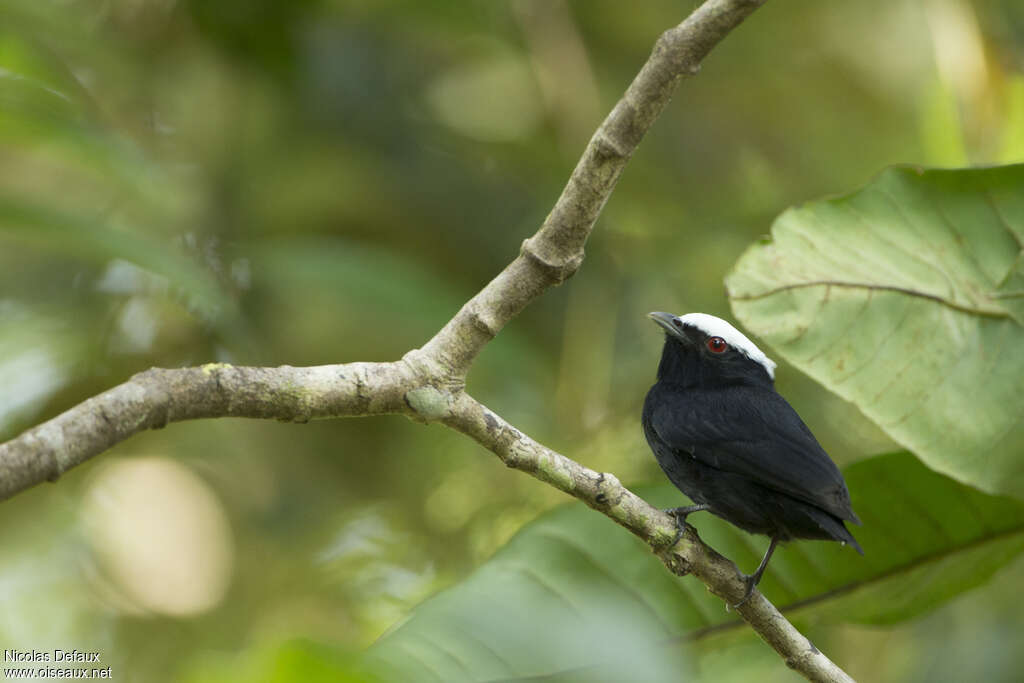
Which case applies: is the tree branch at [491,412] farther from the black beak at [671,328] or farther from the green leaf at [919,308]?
the black beak at [671,328]

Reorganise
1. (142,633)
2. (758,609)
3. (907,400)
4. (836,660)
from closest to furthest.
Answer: (758,609)
(907,400)
(836,660)
(142,633)

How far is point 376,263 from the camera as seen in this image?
3.44 metres

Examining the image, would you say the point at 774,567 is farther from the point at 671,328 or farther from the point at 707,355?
the point at 671,328

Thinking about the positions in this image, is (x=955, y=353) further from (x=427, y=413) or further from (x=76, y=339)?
(x=76, y=339)

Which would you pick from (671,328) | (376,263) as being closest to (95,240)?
(376,263)

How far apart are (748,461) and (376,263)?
1584mm

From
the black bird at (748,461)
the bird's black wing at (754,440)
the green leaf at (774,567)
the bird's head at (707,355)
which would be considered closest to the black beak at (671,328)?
the bird's head at (707,355)

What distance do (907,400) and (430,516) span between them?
2052 mm

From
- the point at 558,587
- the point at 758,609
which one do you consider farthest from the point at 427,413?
the point at 558,587

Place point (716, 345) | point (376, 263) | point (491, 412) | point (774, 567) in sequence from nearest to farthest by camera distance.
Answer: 1. point (491, 412)
2. point (774, 567)
3. point (716, 345)
4. point (376, 263)

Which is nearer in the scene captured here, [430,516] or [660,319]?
[660,319]

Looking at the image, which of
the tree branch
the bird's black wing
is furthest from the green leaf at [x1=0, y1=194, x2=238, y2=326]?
the bird's black wing

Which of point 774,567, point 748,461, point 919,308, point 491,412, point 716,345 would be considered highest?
point 919,308

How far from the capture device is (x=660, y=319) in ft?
9.66
